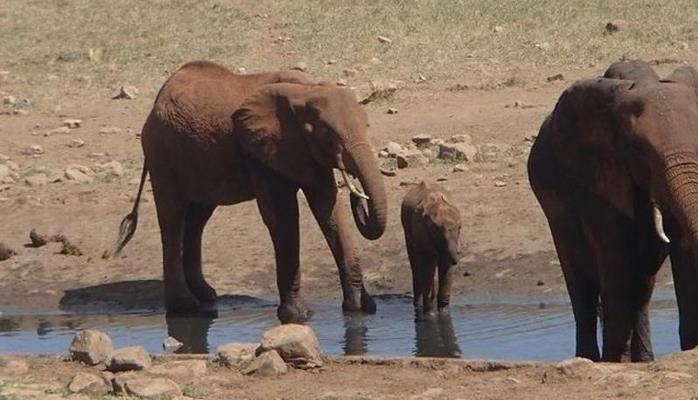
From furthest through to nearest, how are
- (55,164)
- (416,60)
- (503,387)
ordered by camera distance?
(416,60) < (55,164) < (503,387)

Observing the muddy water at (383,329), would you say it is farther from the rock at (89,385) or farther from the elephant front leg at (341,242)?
the rock at (89,385)

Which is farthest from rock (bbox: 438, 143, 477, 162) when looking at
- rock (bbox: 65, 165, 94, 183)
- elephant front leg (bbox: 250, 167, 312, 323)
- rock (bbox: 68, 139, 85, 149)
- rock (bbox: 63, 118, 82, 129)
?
rock (bbox: 63, 118, 82, 129)

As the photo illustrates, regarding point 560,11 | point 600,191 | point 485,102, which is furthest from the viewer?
point 560,11

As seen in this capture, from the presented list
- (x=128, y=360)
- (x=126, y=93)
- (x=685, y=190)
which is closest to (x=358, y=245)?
(x=128, y=360)

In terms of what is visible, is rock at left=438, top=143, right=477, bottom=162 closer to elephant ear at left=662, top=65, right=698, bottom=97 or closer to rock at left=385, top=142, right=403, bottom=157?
rock at left=385, top=142, right=403, bottom=157

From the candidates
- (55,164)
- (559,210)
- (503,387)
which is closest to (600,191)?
(559,210)

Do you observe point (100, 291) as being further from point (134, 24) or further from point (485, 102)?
point (134, 24)

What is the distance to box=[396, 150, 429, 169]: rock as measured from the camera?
15945 mm

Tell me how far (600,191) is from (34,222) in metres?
7.44

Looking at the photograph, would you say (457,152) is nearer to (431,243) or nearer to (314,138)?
(431,243)

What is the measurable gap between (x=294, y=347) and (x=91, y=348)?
1.05m

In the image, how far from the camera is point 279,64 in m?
23.2

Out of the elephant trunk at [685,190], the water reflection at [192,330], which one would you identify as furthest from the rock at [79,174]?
the elephant trunk at [685,190]

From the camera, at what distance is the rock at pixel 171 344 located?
11.4 metres
